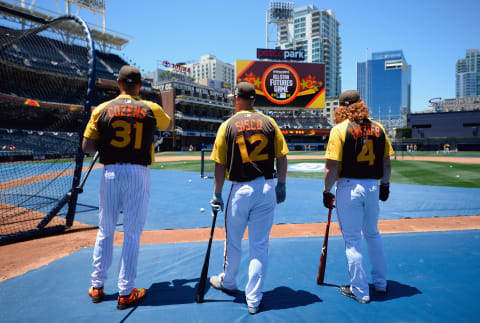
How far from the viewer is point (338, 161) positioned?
293 cm

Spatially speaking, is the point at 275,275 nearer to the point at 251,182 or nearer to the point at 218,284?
the point at 218,284

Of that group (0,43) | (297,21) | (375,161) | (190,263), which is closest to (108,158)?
(190,263)

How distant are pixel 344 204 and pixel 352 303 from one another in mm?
1003

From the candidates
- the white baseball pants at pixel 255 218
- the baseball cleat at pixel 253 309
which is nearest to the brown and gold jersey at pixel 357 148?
the white baseball pants at pixel 255 218

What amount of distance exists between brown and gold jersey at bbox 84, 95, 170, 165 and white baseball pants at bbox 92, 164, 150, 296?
0.11 metres

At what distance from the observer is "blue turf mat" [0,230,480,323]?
8.46 feet

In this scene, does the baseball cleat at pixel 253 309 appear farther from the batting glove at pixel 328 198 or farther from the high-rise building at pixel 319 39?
the high-rise building at pixel 319 39

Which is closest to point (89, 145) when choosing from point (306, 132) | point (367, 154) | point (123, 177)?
point (123, 177)

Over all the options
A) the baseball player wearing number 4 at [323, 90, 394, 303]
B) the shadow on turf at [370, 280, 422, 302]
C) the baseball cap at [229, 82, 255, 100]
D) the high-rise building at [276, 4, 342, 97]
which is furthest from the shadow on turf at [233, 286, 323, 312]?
the high-rise building at [276, 4, 342, 97]

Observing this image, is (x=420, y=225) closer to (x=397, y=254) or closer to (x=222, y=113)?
(x=397, y=254)

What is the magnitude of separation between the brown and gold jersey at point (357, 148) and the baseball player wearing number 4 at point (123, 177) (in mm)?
1993

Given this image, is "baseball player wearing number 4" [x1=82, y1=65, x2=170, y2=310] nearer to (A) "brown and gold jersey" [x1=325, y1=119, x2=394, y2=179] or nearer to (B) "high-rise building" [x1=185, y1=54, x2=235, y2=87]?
(A) "brown and gold jersey" [x1=325, y1=119, x2=394, y2=179]

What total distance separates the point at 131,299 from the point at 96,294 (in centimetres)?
39

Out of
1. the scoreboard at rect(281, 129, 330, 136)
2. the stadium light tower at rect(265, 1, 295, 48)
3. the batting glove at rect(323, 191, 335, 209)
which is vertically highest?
the stadium light tower at rect(265, 1, 295, 48)
